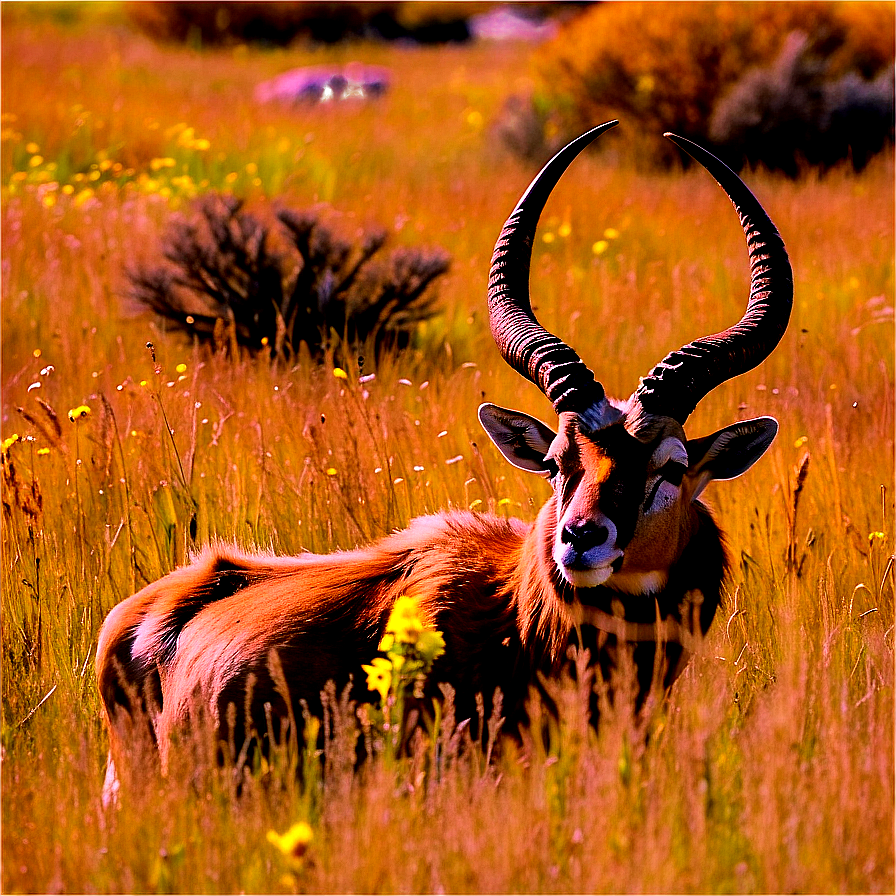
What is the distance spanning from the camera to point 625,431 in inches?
154

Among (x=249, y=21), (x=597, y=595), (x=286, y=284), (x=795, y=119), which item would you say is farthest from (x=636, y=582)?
(x=249, y=21)

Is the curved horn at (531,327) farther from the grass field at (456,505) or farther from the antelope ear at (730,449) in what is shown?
the grass field at (456,505)

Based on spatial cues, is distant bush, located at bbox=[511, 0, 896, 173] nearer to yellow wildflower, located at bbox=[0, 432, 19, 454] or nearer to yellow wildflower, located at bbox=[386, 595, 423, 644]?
yellow wildflower, located at bbox=[0, 432, 19, 454]

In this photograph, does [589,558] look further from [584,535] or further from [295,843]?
[295,843]

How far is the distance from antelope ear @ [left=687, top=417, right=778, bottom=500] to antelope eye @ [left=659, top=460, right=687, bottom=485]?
184mm

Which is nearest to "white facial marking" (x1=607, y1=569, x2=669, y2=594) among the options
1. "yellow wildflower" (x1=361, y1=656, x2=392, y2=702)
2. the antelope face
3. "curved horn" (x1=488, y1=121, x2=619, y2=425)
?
the antelope face

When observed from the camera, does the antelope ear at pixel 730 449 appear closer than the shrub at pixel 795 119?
Yes

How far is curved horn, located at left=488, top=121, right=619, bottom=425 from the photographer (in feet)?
13.2

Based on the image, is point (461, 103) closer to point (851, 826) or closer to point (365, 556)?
point (365, 556)

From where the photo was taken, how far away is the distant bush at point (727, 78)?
15.2 metres

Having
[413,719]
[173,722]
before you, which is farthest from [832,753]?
[173,722]

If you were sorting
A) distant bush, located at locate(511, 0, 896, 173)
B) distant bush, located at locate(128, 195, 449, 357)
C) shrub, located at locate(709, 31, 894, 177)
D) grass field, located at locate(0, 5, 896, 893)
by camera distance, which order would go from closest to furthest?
1. grass field, located at locate(0, 5, 896, 893)
2. distant bush, located at locate(128, 195, 449, 357)
3. shrub, located at locate(709, 31, 894, 177)
4. distant bush, located at locate(511, 0, 896, 173)

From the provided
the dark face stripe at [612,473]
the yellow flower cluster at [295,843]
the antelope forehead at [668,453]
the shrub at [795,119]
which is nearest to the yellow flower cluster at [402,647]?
the yellow flower cluster at [295,843]

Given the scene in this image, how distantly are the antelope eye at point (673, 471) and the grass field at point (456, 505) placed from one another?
0.57 metres
